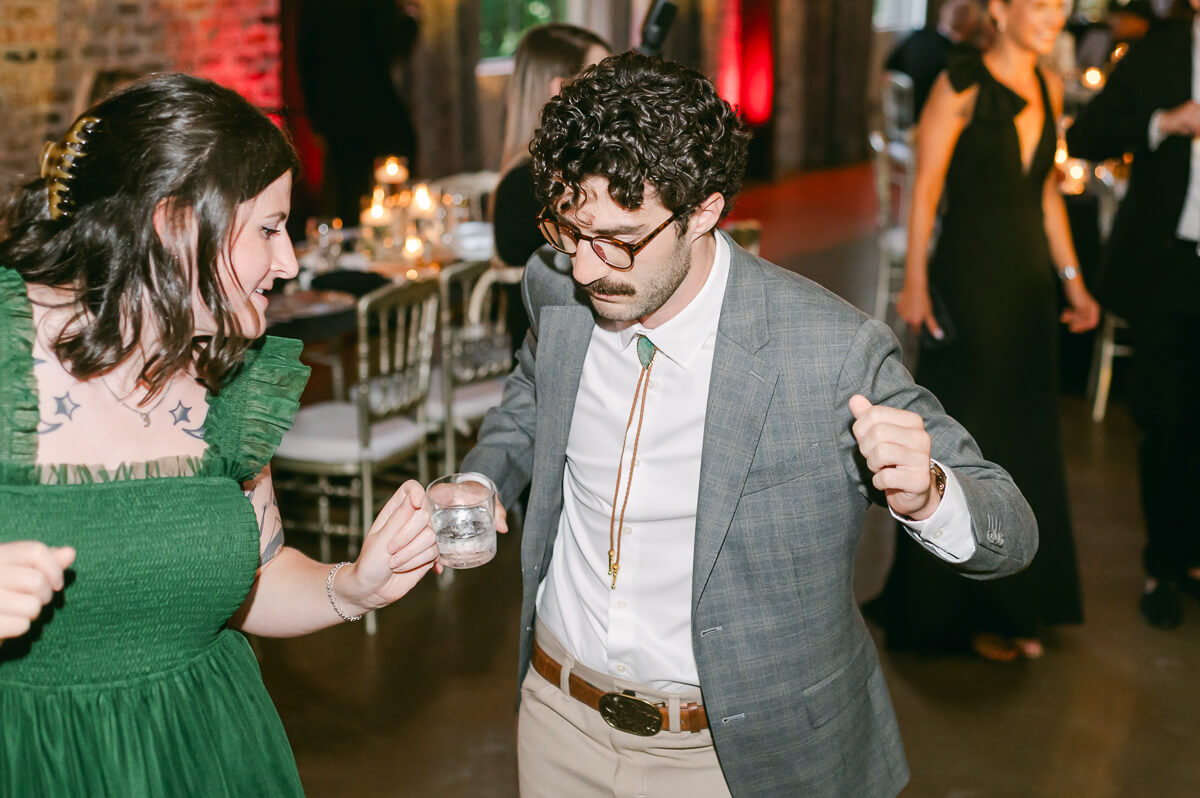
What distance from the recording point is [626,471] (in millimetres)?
1771

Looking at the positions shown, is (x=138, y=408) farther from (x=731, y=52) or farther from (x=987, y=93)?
(x=731, y=52)

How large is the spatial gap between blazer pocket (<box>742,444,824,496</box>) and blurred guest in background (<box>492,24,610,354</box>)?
1854 millimetres

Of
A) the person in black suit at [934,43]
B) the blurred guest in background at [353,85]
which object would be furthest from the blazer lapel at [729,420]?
the person in black suit at [934,43]

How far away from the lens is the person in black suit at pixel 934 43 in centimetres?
912

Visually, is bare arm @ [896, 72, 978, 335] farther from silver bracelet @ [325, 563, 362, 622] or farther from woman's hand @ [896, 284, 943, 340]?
silver bracelet @ [325, 563, 362, 622]

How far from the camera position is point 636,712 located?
1.76m

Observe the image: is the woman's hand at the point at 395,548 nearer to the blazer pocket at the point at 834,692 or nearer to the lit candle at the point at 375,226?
the blazer pocket at the point at 834,692

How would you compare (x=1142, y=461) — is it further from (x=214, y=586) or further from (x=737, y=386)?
(x=214, y=586)

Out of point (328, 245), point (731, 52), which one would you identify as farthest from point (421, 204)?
point (731, 52)

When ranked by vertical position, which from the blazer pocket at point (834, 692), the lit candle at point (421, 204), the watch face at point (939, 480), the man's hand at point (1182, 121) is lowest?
the blazer pocket at point (834, 692)

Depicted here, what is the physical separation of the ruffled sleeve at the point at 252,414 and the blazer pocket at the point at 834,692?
83 centimetres

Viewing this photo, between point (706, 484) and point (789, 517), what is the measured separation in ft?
0.40

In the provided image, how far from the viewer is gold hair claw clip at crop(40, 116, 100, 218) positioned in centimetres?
146

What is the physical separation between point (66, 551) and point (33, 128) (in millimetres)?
4962
